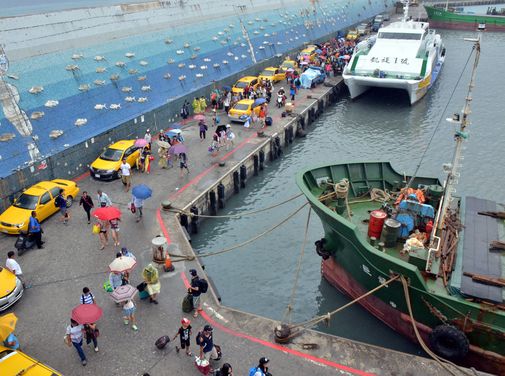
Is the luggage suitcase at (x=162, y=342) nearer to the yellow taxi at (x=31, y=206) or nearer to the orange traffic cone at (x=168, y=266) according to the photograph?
the orange traffic cone at (x=168, y=266)


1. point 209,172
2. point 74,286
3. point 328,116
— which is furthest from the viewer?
point 328,116

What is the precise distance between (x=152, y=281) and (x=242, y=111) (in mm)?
19085

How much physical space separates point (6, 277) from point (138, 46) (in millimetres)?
23094

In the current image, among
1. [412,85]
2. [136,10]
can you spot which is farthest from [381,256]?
[136,10]

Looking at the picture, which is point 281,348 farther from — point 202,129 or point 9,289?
point 202,129

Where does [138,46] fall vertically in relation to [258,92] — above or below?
above

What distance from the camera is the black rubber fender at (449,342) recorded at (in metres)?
12.5

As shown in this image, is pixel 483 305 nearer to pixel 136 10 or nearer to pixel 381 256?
pixel 381 256

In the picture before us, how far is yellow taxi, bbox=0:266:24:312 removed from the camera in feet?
45.0

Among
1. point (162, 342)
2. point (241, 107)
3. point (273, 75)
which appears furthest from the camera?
point (273, 75)

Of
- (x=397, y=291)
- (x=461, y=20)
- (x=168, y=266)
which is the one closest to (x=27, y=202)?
(x=168, y=266)

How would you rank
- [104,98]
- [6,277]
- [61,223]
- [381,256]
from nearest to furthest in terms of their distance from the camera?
1. [381,256]
2. [6,277]
3. [61,223]
4. [104,98]

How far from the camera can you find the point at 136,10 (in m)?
35.4

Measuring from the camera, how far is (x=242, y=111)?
30.9 m
